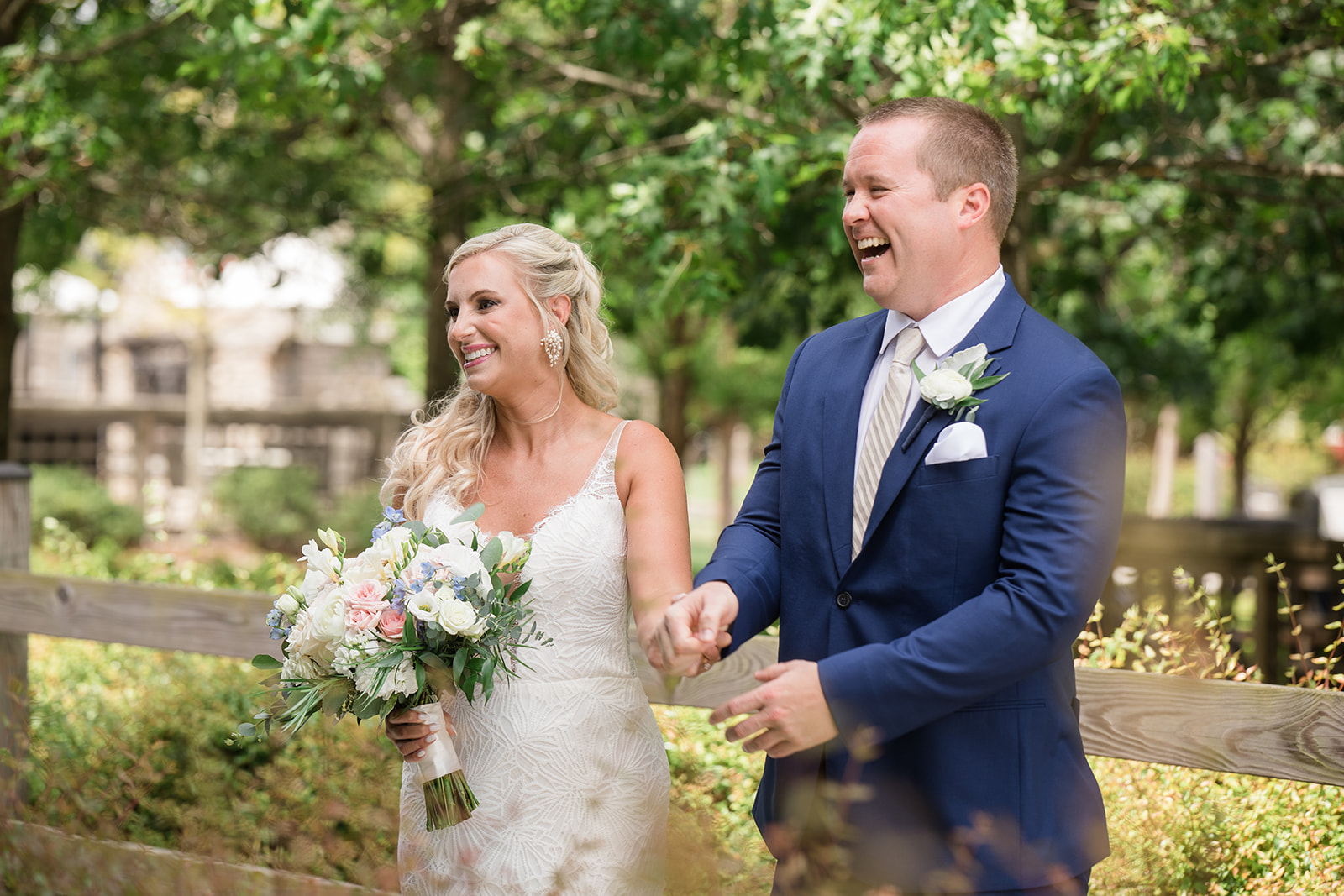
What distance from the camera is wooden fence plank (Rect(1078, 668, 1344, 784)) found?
2803mm

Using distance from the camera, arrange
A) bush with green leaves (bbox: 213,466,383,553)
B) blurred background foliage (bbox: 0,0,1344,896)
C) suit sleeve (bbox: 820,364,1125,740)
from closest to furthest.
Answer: suit sleeve (bbox: 820,364,1125,740) → blurred background foliage (bbox: 0,0,1344,896) → bush with green leaves (bbox: 213,466,383,553)

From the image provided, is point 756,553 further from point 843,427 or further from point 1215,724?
point 1215,724

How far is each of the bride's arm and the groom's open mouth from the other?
31.5 inches

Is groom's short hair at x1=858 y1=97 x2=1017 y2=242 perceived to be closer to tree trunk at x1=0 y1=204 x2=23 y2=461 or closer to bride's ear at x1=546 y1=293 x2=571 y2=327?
bride's ear at x1=546 y1=293 x2=571 y2=327

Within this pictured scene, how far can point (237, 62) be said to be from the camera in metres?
5.92

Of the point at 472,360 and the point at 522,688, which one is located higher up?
the point at 472,360

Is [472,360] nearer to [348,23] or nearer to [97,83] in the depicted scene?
[348,23]

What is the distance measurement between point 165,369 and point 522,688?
113 feet

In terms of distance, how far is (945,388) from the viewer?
79.7 inches

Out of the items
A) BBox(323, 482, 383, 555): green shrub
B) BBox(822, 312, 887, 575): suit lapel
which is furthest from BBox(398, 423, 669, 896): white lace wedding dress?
BBox(323, 482, 383, 555): green shrub

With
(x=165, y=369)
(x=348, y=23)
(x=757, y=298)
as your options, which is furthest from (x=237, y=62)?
A: (x=165, y=369)

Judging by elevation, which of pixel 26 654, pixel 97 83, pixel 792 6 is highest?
pixel 97 83

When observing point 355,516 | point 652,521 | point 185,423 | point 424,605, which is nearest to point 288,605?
point 424,605

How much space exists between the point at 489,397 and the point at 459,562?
30.6 inches
